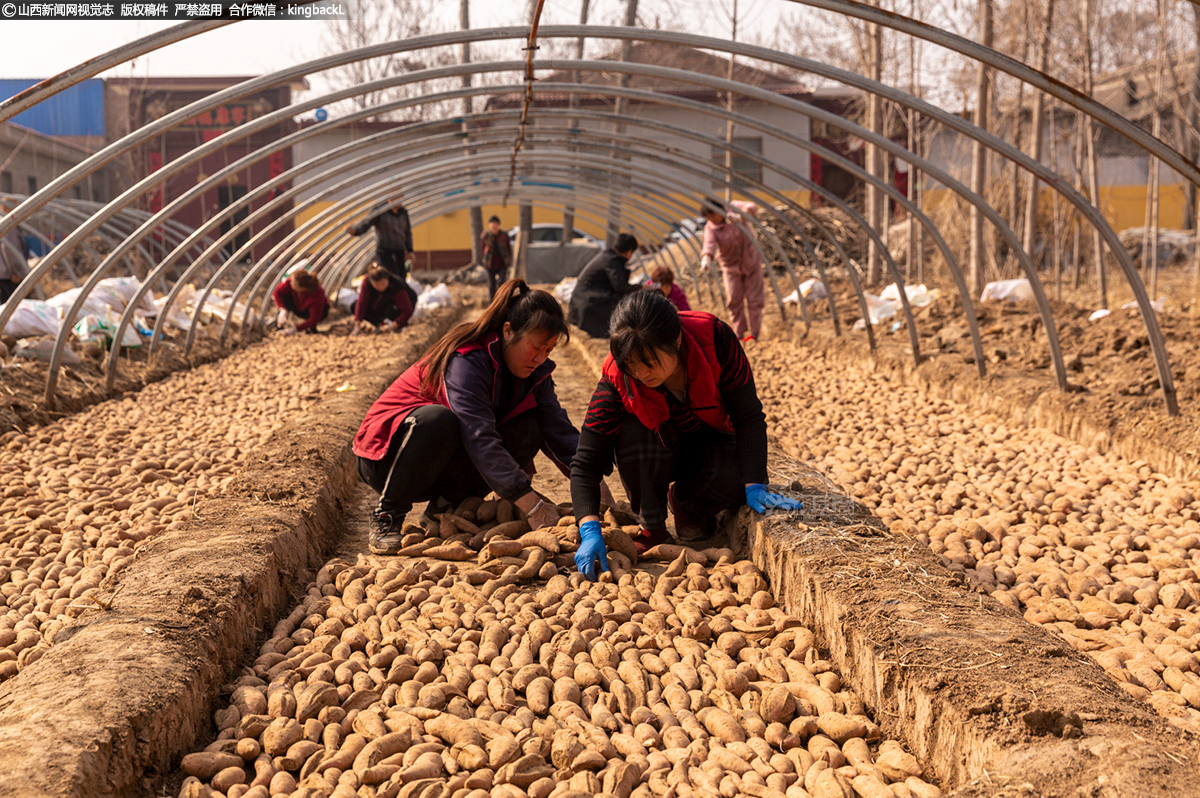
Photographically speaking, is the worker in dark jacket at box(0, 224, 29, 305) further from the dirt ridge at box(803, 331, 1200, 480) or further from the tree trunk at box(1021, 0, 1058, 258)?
the tree trunk at box(1021, 0, 1058, 258)

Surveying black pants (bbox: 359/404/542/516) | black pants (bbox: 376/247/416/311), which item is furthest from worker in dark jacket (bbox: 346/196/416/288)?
black pants (bbox: 359/404/542/516)

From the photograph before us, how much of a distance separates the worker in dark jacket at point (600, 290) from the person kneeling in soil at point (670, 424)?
5.83 meters

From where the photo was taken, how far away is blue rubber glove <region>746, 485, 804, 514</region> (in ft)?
10.9

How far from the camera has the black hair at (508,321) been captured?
10.5ft

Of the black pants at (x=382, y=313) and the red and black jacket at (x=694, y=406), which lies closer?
the red and black jacket at (x=694, y=406)

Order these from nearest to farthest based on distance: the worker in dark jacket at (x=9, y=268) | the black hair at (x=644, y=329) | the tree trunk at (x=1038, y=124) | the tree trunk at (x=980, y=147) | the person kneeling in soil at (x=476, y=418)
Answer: the black hair at (x=644, y=329), the person kneeling in soil at (x=476, y=418), the tree trunk at (x=980, y=147), the worker in dark jacket at (x=9, y=268), the tree trunk at (x=1038, y=124)

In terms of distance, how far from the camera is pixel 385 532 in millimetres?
3543

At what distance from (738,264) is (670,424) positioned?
6172 millimetres

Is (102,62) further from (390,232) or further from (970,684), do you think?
(390,232)

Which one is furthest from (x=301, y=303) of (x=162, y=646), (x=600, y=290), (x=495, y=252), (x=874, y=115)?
(x=162, y=646)

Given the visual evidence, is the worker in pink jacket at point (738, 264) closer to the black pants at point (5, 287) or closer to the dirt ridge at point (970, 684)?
the dirt ridge at point (970, 684)

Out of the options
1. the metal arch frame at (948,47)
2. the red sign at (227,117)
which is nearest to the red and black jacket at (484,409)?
the metal arch frame at (948,47)

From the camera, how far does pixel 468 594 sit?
9.88ft

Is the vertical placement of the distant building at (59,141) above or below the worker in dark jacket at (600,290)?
above
